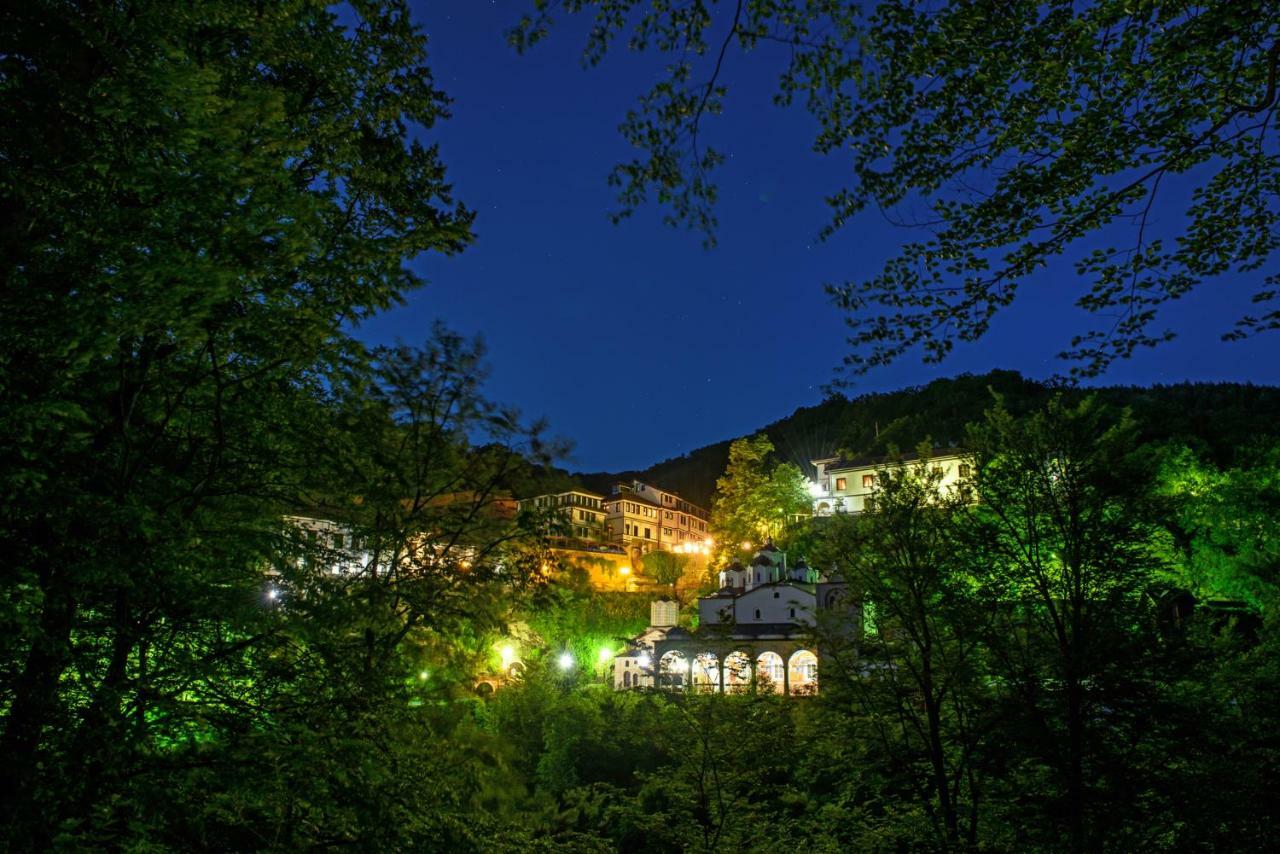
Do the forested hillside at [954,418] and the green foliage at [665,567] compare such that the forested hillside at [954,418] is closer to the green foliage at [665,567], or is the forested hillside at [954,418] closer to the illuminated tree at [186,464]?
the green foliage at [665,567]

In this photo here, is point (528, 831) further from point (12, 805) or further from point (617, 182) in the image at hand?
point (617, 182)

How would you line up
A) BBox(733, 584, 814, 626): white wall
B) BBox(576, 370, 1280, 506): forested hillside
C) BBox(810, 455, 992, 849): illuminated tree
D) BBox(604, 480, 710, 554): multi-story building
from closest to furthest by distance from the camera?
BBox(810, 455, 992, 849): illuminated tree, BBox(733, 584, 814, 626): white wall, BBox(576, 370, 1280, 506): forested hillside, BBox(604, 480, 710, 554): multi-story building

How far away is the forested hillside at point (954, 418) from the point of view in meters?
53.3

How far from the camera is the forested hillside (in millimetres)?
53312

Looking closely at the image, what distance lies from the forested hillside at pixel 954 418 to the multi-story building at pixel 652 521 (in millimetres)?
20068

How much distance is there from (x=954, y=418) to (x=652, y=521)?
40932mm

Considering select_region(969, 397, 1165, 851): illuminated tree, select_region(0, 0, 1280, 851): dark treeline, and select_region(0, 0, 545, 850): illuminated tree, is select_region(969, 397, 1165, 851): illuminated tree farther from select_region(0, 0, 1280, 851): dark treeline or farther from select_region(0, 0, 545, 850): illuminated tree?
select_region(0, 0, 545, 850): illuminated tree

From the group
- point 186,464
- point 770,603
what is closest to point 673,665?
point 770,603

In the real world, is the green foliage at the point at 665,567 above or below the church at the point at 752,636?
above

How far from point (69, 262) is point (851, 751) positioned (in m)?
15.9

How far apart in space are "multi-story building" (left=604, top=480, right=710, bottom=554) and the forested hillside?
20.1 m

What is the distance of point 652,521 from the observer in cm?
6744

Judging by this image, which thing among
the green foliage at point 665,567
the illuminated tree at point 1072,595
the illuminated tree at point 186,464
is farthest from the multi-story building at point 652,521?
the illuminated tree at point 186,464

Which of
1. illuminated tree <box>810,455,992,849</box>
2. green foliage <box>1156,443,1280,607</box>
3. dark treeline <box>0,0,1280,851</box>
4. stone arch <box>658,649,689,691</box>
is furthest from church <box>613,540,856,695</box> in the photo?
dark treeline <box>0,0,1280,851</box>
